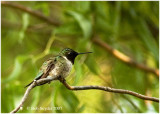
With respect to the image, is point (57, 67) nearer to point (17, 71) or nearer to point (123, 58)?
point (17, 71)

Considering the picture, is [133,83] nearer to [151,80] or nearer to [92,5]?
[151,80]

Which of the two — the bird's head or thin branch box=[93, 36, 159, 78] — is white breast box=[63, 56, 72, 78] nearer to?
the bird's head

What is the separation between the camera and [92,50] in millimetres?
2652

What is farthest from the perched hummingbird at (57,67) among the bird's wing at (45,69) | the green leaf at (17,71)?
the green leaf at (17,71)

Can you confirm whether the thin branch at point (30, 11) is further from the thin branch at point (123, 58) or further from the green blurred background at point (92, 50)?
the thin branch at point (123, 58)

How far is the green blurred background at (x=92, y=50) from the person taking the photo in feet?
7.31

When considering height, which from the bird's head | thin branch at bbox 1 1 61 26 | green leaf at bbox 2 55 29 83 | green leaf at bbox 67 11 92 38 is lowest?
green leaf at bbox 2 55 29 83

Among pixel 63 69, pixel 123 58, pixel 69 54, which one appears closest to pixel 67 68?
pixel 63 69

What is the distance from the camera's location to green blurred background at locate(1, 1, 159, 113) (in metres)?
2.23

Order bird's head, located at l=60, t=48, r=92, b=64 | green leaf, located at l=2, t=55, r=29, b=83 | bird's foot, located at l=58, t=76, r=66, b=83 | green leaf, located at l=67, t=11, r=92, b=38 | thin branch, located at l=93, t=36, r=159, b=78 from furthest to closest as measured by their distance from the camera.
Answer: thin branch, located at l=93, t=36, r=159, b=78 → green leaf, located at l=67, t=11, r=92, b=38 → green leaf, located at l=2, t=55, r=29, b=83 → bird's head, located at l=60, t=48, r=92, b=64 → bird's foot, located at l=58, t=76, r=66, b=83

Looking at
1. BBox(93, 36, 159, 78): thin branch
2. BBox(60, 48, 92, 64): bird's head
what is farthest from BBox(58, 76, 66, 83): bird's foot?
BBox(93, 36, 159, 78): thin branch

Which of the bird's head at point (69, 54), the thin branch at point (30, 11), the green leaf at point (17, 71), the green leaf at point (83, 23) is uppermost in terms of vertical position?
the thin branch at point (30, 11)

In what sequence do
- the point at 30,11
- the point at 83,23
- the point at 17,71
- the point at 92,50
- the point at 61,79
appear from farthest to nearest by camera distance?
the point at 30,11, the point at 92,50, the point at 83,23, the point at 17,71, the point at 61,79

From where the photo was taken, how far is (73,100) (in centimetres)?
214
